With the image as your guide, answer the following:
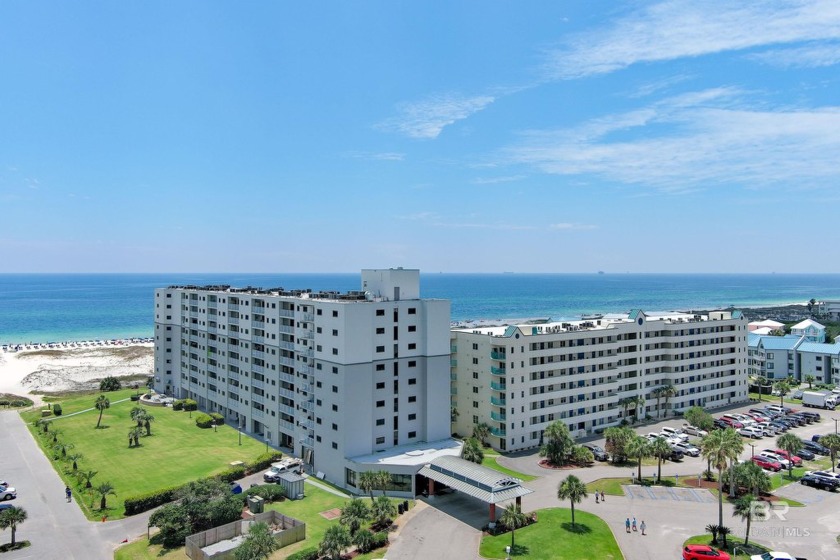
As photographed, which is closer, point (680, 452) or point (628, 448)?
point (628, 448)

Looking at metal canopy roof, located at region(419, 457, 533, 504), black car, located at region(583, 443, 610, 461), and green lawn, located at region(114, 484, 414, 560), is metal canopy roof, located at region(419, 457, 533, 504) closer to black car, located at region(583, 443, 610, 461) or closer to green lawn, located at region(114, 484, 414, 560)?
green lawn, located at region(114, 484, 414, 560)

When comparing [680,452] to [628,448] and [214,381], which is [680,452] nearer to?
[628,448]

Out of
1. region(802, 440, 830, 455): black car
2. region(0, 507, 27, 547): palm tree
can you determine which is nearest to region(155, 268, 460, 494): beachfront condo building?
region(0, 507, 27, 547): palm tree

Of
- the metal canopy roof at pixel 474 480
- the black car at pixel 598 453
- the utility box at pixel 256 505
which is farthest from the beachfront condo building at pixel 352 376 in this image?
the black car at pixel 598 453

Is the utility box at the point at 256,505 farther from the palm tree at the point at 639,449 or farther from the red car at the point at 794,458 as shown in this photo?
the red car at the point at 794,458

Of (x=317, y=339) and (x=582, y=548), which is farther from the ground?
(x=317, y=339)

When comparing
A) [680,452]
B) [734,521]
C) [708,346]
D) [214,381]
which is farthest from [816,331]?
[214,381]

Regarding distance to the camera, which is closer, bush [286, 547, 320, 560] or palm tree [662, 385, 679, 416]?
bush [286, 547, 320, 560]
